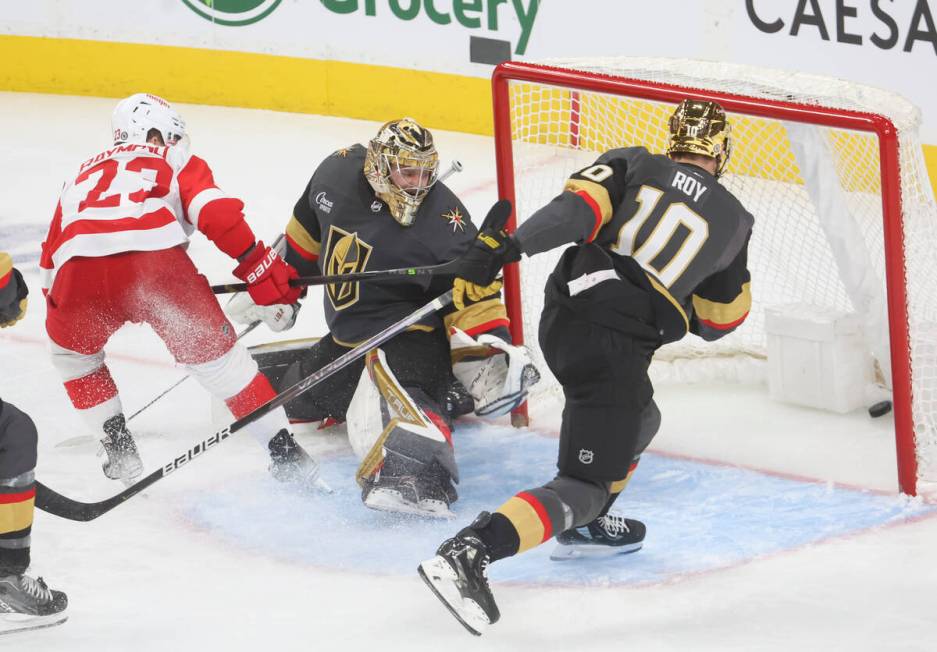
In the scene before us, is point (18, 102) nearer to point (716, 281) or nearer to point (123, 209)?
point (123, 209)

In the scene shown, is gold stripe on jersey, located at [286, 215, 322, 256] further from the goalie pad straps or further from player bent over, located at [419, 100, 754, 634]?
player bent over, located at [419, 100, 754, 634]

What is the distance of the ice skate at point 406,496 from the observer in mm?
3367

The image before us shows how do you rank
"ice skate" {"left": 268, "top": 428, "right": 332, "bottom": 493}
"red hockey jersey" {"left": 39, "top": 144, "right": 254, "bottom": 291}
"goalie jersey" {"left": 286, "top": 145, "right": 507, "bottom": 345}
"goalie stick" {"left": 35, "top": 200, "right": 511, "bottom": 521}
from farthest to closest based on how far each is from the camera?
"goalie jersey" {"left": 286, "top": 145, "right": 507, "bottom": 345}, "ice skate" {"left": 268, "top": 428, "right": 332, "bottom": 493}, "red hockey jersey" {"left": 39, "top": 144, "right": 254, "bottom": 291}, "goalie stick" {"left": 35, "top": 200, "right": 511, "bottom": 521}

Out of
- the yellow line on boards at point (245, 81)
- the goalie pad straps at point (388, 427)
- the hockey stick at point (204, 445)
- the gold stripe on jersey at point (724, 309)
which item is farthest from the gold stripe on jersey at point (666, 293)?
the yellow line on boards at point (245, 81)

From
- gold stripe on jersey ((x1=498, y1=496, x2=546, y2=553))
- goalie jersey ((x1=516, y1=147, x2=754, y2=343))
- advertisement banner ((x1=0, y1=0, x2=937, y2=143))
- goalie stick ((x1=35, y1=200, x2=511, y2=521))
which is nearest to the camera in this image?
gold stripe on jersey ((x1=498, y1=496, x2=546, y2=553))

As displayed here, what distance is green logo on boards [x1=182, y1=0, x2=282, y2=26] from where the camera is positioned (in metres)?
6.64

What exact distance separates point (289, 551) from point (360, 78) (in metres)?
3.68

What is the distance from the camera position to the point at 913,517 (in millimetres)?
3334

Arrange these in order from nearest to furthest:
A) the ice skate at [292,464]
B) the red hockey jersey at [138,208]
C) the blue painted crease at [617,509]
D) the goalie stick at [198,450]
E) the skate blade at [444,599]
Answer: the skate blade at [444,599] → the goalie stick at [198,450] → the blue painted crease at [617,509] → the red hockey jersey at [138,208] → the ice skate at [292,464]

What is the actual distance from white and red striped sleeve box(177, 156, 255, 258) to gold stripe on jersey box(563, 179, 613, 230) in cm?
84

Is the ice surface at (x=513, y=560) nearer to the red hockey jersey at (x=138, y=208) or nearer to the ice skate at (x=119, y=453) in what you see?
the ice skate at (x=119, y=453)

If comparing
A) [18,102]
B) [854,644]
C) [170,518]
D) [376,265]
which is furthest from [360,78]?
[854,644]

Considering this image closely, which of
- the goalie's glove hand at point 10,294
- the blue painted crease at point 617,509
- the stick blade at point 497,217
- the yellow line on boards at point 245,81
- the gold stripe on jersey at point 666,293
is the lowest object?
the blue painted crease at point 617,509

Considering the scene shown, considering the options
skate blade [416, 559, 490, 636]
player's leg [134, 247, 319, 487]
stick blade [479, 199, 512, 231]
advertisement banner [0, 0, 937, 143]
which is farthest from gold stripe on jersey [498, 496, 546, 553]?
advertisement banner [0, 0, 937, 143]
